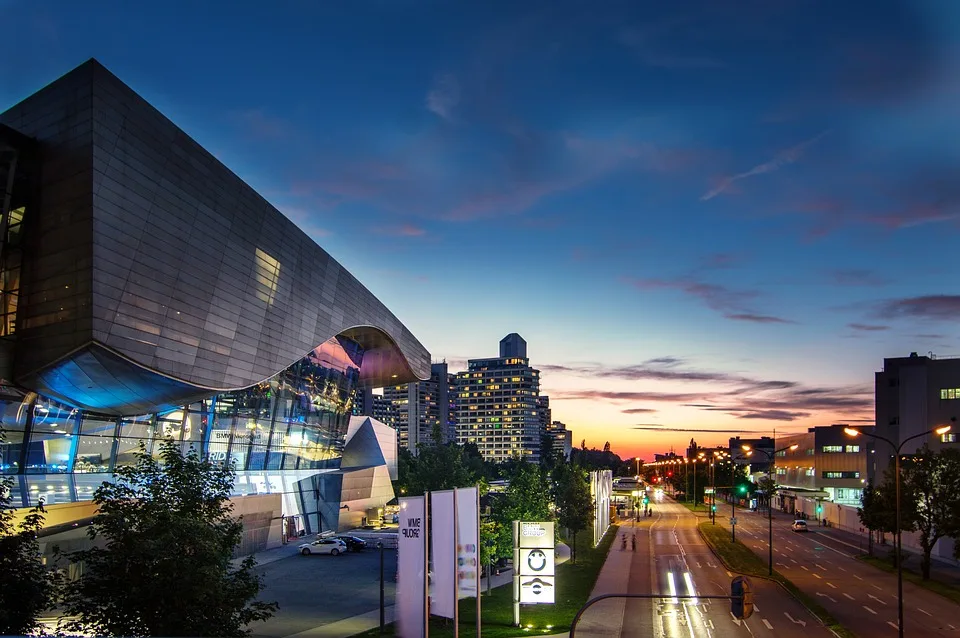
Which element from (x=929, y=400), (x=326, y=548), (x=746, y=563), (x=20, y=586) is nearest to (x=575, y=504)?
(x=746, y=563)

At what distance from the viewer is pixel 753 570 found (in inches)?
2266

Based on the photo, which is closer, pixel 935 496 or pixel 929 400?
pixel 935 496

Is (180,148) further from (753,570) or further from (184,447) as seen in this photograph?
(753,570)

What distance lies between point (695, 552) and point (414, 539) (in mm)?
53074

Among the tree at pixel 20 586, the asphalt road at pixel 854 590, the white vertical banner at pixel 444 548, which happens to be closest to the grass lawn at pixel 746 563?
the asphalt road at pixel 854 590

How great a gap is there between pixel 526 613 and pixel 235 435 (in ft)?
110

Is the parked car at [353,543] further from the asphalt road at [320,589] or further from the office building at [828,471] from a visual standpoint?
the office building at [828,471]

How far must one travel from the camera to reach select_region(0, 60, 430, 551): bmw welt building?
37750mm

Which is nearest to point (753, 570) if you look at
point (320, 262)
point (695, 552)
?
point (695, 552)

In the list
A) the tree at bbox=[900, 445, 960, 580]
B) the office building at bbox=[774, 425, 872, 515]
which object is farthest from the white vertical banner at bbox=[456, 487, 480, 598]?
the office building at bbox=[774, 425, 872, 515]

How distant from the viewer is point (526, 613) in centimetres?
4034

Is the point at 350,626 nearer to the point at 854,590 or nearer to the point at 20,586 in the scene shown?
the point at 20,586

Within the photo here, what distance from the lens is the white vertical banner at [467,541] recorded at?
82.6 ft

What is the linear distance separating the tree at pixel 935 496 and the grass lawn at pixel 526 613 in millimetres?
24517
